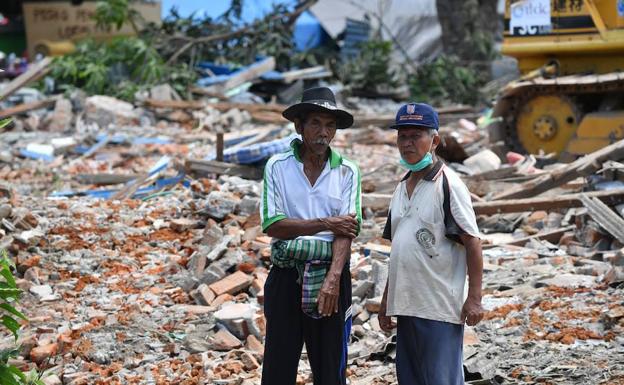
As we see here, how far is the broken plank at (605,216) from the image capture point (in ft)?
26.3

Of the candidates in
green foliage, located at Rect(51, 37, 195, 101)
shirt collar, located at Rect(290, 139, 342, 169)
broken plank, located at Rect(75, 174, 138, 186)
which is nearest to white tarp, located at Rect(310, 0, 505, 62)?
green foliage, located at Rect(51, 37, 195, 101)

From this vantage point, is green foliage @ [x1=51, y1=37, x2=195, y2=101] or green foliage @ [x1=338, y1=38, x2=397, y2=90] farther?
green foliage @ [x1=338, y1=38, x2=397, y2=90]

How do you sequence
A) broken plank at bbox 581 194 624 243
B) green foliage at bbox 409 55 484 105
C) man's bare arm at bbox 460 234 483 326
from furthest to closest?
green foliage at bbox 409 55 484 105, broken plank at bbox 581 194 624 243, man's bare arm at bbox 460 234 483 326

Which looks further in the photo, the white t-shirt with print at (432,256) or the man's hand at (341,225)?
the man's hand at (341,225)

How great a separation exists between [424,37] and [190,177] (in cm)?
1603

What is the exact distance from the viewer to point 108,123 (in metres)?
17.3

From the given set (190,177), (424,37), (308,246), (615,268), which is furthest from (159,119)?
(308,246)

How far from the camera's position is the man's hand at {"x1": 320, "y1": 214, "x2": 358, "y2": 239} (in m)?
4.52

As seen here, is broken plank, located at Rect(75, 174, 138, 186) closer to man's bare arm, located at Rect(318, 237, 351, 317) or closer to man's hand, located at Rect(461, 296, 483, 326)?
man's bare arm, located at Rect(318, 237, 351, 317)

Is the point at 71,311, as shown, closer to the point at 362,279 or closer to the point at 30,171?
the point at 362,279

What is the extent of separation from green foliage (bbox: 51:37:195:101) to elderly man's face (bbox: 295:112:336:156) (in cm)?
1472

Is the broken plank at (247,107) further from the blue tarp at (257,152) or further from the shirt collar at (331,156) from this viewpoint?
the shirt collar at (331,156)

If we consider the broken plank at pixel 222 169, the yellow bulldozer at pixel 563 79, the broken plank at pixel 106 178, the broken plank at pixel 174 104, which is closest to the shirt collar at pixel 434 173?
the broken plank at pixel 222 169

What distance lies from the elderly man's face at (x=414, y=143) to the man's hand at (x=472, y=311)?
2.31ft
